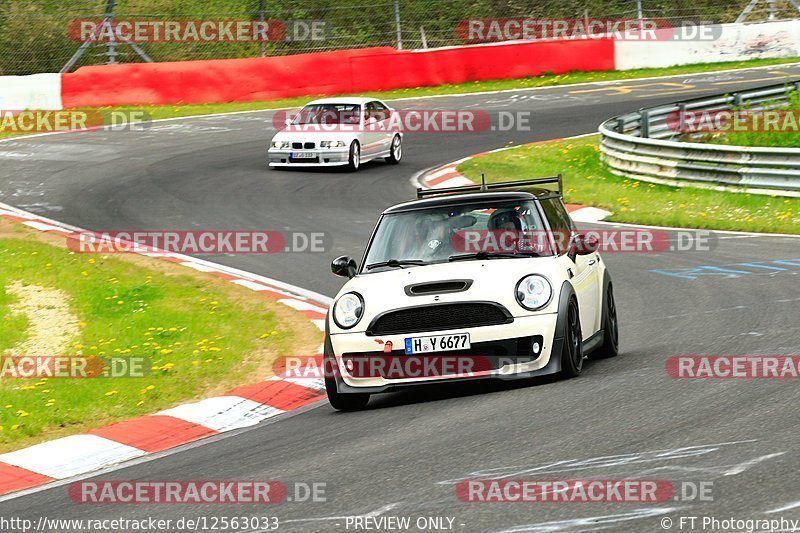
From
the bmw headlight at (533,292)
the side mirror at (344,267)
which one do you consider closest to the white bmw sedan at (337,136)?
the side mirror at (344,267)

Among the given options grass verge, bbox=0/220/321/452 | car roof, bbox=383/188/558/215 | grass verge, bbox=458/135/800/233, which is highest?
car roof, bbox=383/188/558/215

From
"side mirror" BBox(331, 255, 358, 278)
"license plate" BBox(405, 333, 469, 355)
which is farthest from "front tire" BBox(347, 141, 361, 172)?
"license plate" BBox(405, 333, 469, 355)

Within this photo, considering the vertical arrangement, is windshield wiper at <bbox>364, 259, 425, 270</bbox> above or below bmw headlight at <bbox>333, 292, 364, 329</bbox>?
above

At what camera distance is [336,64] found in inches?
1293

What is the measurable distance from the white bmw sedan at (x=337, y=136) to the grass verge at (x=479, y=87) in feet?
21.6

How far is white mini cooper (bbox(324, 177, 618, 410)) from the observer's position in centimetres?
840

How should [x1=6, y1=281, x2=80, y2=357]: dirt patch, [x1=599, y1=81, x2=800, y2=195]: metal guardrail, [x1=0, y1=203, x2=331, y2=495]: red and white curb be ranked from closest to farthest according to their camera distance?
[x1=0, y1=203, x2=331, y2=495]: red and white curb → [x1=6, y1=281, x2=80, y2=357]: dirt patch → [x1=599, y1=81, x2=800, y2=195]: metal guardrail

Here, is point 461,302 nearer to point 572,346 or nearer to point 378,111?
point 572,346

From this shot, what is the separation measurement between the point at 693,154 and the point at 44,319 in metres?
12.6

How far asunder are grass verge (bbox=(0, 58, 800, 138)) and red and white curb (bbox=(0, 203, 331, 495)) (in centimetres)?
2090

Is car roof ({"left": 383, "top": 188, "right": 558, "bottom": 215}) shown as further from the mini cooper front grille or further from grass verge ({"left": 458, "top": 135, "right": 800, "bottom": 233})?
grass verge ({"left": 458, "top": 135, "right": 800, "bottom": 233})

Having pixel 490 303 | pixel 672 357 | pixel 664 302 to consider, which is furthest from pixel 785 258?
pixel 490 303

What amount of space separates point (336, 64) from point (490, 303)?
82.7 ft

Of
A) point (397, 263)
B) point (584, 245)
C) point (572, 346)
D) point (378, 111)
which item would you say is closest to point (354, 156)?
point (378, 111)
